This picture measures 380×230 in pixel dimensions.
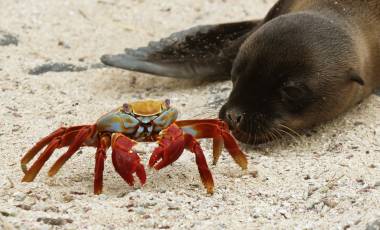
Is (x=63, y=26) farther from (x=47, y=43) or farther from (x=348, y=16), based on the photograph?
(x=348, y=16)

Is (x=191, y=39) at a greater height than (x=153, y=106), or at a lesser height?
lesser

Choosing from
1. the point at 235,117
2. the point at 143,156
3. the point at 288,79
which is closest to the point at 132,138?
the point at 143,156

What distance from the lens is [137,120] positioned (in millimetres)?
4430

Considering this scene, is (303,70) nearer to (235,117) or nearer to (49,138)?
(235,117)

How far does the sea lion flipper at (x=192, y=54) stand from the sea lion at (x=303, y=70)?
1.09 metres

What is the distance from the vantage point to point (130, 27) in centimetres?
828

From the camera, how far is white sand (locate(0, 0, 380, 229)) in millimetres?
4113

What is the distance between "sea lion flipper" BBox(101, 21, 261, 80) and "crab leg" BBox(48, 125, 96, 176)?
2382 mm

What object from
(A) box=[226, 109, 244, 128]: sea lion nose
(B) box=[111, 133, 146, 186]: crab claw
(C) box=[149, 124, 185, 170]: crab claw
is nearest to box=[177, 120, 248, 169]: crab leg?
(C) box=[149, 124, 185, 170]: crab claw

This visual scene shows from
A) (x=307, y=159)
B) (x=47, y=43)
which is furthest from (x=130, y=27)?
(x=307, y=159)

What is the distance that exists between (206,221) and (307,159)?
1.35 metres

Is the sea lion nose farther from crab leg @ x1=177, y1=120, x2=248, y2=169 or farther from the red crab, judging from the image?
the red crab

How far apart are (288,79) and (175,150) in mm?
1432

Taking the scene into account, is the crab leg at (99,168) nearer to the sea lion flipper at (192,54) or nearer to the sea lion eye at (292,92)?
the sea lion eye at (292,92)
